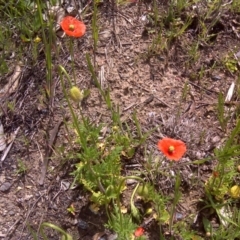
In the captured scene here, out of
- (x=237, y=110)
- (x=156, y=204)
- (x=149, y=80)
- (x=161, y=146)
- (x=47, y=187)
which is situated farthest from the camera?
(x=149, y=80)

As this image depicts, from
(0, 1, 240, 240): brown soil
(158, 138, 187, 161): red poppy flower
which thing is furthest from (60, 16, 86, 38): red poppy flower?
(158, 138, 187, 161): red poppy flower

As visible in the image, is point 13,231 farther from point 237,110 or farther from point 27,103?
point 237,110

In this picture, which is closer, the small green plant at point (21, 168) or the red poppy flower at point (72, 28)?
the red poppy flower at point (72, 28)

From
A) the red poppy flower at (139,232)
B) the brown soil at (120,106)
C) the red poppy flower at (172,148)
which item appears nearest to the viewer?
the red poppy flower at (172,148)

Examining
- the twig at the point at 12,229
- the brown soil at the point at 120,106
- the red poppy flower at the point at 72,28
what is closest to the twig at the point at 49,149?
the brown soil at the point at 120,106

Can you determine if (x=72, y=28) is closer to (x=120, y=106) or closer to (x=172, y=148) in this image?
(x=120, y=106)

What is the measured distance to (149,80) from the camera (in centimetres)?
219

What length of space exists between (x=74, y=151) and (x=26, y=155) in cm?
22

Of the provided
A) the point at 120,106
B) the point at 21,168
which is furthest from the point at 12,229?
the point at 120,106

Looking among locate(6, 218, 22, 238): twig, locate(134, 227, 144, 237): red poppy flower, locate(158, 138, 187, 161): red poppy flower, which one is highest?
locate(158, 138, 187, 161): red poppy flower

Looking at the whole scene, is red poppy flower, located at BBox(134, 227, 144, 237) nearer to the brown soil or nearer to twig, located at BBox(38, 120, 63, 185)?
the brown soil

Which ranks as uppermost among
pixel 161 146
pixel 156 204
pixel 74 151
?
pixel 161 146

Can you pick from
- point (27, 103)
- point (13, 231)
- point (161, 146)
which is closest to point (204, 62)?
point (161, 146)

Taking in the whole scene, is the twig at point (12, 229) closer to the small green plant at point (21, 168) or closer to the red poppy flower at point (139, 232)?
the small green plant at point (21, 168)
